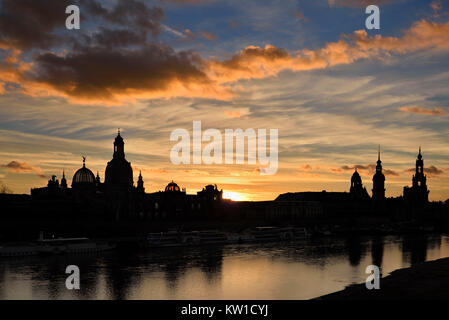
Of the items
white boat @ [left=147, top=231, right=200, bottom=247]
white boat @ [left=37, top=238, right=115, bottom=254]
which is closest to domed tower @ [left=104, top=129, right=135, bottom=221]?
white boat @ [left=147, top=231, right=200, bottom=247]

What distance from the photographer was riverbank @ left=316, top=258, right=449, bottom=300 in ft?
129

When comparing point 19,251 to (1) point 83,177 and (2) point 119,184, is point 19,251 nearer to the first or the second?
(2) point 119,184

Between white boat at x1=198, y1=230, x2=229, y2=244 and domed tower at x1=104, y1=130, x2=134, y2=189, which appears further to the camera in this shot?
domed tower at x1=104, y1=130, x2=134, y2=189

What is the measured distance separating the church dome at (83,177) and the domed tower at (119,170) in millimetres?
7498

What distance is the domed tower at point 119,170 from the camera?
6150 inches

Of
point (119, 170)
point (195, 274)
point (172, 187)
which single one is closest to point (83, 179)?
point (119, 170)

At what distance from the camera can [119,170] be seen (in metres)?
158

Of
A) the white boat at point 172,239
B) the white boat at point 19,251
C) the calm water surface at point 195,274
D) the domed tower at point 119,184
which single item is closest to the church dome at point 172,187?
the domed tower at point 119,184

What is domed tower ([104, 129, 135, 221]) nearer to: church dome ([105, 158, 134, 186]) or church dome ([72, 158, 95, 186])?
church dome ([105, 158, 134, 186])
